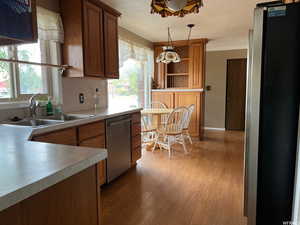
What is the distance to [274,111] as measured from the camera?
4.19ft

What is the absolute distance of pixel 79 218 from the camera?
91 centimetres

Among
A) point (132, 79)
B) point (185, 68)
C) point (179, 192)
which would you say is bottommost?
point (179, 192)

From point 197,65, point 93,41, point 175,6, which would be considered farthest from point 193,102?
point 175,6

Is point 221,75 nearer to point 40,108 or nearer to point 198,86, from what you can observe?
point 198,86

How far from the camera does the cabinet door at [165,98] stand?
5.07 m

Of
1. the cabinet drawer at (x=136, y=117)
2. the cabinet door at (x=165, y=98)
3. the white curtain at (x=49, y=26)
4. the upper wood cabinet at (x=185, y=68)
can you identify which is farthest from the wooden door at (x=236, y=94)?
the white curtain at (x=49, y=26)

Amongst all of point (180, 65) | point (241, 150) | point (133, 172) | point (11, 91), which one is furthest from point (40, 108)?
point (180, 65)

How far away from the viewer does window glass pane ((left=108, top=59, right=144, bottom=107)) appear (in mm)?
3900

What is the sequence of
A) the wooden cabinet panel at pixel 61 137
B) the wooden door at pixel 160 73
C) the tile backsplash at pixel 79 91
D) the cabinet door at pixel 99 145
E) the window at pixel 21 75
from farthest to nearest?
1. the wooden door at pixel 160 73
2. the tile backsplash at pixel 79 91
3. the cabinet door at pixel 99 145
4. the window at pixel 21 75
5. the wooden cabinet panel at pixel 61 137

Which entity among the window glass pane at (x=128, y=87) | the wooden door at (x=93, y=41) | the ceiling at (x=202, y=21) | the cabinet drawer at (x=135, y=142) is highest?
the ceiling at (x=202, y=21)

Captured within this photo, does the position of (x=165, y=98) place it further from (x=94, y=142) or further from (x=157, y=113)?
(x=94, y=142)

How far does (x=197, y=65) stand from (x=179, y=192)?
328 centimetres

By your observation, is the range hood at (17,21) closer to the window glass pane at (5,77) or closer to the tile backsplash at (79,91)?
the window glass pane at (5,77)

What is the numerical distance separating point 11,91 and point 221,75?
16.7 ft
